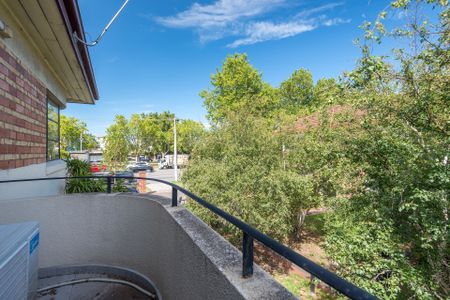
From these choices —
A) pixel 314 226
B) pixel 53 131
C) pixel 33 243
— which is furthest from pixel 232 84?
pixel 33 243

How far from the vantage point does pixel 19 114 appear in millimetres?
3021

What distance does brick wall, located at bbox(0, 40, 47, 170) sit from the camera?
2627 millimetres

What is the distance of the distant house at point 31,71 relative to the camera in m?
2.51

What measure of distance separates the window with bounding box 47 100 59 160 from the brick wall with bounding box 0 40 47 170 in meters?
1.01

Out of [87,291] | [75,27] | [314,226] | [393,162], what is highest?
[75,27]

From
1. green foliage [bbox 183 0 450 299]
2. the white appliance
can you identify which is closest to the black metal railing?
the white appliance

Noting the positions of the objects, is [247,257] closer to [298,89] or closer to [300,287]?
Result: [300,287]

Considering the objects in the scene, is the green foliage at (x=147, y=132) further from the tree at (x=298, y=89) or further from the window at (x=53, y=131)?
the window at (x=53, y=131)

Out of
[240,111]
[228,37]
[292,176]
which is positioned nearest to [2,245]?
[292,176]

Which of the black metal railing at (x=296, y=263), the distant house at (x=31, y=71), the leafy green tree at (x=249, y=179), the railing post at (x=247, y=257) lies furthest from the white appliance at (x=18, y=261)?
the leafy green tree at (x=249, y=179)

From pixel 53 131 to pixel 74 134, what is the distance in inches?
1234

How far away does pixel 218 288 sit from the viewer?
49.3 inches

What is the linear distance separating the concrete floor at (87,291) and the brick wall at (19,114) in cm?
165

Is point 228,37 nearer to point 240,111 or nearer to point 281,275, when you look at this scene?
point 240,111
